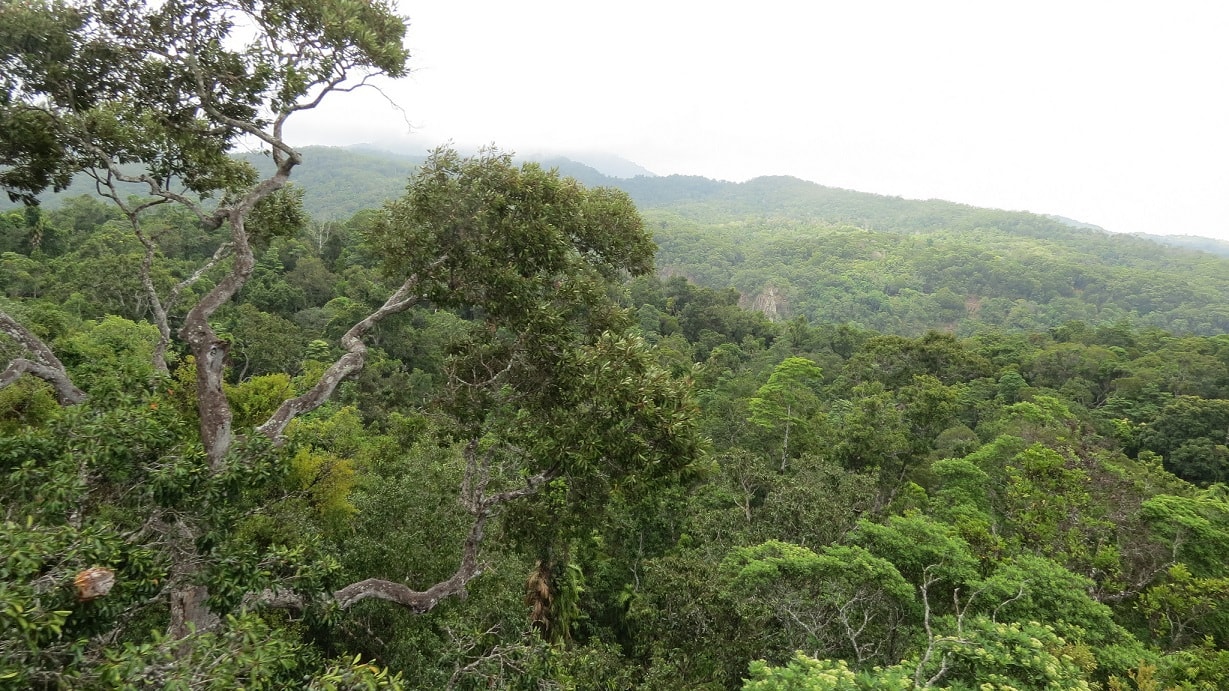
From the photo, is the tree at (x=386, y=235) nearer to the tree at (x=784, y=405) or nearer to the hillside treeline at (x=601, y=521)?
the hillside treeline at (x=601, y=521)

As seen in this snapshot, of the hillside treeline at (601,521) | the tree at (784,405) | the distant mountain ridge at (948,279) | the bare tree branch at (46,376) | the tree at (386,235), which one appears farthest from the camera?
the distant mountain ridge at (948,279)

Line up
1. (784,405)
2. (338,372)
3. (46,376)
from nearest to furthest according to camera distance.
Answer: (46,376) → (338,372) → (784,405)

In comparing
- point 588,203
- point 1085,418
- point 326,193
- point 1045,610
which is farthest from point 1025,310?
point 326,193

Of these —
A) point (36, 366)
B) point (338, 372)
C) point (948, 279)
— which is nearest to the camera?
point (36, 366)

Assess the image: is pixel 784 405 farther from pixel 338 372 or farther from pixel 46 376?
pixel 46 376

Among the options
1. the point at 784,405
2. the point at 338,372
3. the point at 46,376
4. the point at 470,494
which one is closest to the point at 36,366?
the point at 46,376

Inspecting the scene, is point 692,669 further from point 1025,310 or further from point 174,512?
point 1025,310

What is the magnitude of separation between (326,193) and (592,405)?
628 ft

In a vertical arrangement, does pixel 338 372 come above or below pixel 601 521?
above

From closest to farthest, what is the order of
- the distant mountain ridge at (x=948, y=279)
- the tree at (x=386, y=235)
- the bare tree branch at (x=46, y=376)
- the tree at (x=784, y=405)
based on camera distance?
the bare tree branch at (x=46, y=376) < the tree at (x=386, y=235) < the tree at (x=784, y=405) < the distant mountain ridge at (x=948, y=279)

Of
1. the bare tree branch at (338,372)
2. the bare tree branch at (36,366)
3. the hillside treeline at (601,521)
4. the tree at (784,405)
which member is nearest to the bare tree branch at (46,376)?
the bare tree branch at (36,366)

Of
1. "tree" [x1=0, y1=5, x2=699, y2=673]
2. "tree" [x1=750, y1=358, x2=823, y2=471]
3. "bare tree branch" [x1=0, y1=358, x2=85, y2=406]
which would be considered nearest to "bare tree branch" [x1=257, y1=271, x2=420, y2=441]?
"tree" [x1=0, y1=5, x2=699, y2=673]

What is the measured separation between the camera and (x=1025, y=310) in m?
85.3

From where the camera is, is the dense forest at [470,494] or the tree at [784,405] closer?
the dense forest at [470,494]
